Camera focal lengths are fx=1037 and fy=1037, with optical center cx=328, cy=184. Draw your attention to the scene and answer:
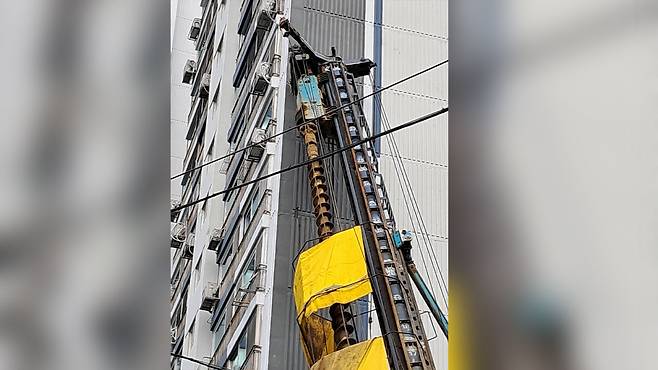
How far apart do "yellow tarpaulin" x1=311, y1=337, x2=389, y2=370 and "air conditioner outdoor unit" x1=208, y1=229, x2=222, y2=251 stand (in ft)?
47.8

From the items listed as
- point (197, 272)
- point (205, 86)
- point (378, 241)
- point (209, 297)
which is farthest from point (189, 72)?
point (378, 241)

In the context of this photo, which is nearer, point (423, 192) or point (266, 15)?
point (423, 192)

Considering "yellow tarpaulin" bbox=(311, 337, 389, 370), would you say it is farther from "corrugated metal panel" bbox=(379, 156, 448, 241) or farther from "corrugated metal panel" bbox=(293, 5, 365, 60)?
"corrugated metal panel" bbox=(293, 5, 365, 60)

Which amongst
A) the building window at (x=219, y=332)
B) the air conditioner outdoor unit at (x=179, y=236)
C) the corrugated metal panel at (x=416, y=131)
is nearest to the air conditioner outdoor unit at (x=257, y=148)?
the corrugated metal panel at (x=416, y=131)

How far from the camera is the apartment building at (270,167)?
24.4 m

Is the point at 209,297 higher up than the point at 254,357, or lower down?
higher up

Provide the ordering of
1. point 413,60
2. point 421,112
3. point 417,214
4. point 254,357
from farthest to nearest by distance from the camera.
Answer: point 413,60 → point 421,112 → point 417,214 → point 254,357

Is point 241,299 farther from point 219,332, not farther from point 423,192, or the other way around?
point 423,192

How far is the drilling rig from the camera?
17.9 meters

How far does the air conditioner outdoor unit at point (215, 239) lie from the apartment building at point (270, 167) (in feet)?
0.19

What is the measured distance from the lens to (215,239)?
105 ft

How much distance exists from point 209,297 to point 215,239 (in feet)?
6.79
